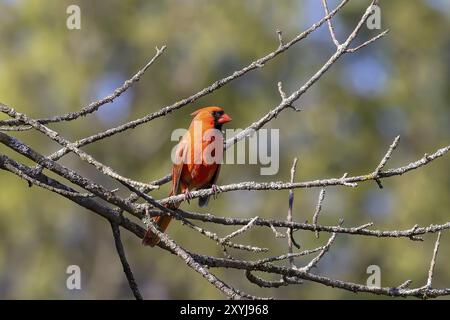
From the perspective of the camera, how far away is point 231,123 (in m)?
15.9

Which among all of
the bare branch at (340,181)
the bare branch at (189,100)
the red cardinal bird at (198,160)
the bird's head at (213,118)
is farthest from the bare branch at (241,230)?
the bird's head at (213,118)

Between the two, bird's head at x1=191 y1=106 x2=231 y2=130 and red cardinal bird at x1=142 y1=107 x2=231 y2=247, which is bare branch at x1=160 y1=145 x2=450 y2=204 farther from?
bird's head at x1=191 y1=106 x2=231 y2=130

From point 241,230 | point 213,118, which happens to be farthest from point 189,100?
point 213,118

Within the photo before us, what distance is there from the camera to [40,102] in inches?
627

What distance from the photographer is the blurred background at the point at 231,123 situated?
51.4ft

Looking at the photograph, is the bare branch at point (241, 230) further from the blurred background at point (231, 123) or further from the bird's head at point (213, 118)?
the blurred background at point (231, 123)

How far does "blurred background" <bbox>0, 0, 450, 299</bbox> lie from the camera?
15656 mm

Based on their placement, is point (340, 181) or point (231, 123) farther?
point (231, 123)

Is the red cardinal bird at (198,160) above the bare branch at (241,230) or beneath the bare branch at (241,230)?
above

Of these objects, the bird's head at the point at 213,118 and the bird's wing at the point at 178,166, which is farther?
the bird's head at the point at 213,118

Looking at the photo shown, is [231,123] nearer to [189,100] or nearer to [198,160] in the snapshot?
[198,160]
